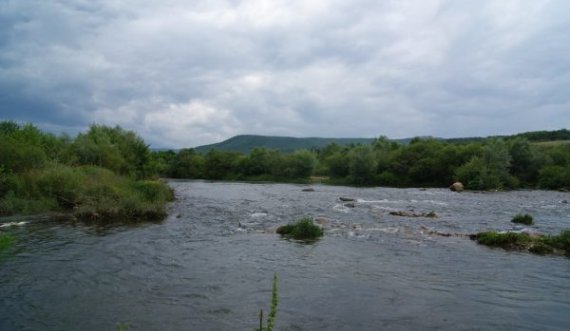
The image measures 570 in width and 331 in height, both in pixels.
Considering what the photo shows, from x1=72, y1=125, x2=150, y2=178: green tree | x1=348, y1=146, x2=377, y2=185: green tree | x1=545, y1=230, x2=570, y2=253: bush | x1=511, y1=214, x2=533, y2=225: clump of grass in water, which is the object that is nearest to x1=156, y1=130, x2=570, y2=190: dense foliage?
x1=348, y1=146, x2=377, y2=185: green tree

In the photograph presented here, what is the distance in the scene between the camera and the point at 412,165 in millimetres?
89688

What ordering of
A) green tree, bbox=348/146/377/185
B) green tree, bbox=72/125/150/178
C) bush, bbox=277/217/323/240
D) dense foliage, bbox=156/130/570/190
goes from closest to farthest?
bush, bbox=277/217/323/240, green tree, bbox=72/125/150/178, dense foliage, bbox=156/130/570/190, green tree, bbox=348/146/377/185

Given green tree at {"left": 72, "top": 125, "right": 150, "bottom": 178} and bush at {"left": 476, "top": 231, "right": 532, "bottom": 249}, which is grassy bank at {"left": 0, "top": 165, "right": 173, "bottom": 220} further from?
bush at {"left": 476, "top": 231, "right": 532, "bottom": 249}

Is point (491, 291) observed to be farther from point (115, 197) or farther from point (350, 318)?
point (115, 197)

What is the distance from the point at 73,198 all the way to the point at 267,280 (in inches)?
846

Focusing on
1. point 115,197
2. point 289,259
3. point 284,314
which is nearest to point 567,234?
point 289,259

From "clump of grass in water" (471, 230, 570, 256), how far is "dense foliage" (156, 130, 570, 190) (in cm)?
4876

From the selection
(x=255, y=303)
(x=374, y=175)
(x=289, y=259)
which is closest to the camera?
(x=255, y=303)

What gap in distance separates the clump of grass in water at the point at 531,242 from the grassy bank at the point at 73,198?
67.1 ft

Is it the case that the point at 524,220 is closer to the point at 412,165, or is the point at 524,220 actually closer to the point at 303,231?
the point at 303,231

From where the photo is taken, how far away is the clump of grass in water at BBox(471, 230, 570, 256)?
1989cm

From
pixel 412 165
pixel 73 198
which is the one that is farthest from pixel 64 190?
pixel 412 165

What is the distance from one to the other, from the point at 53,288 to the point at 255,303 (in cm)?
661

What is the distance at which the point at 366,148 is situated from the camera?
305 ft
